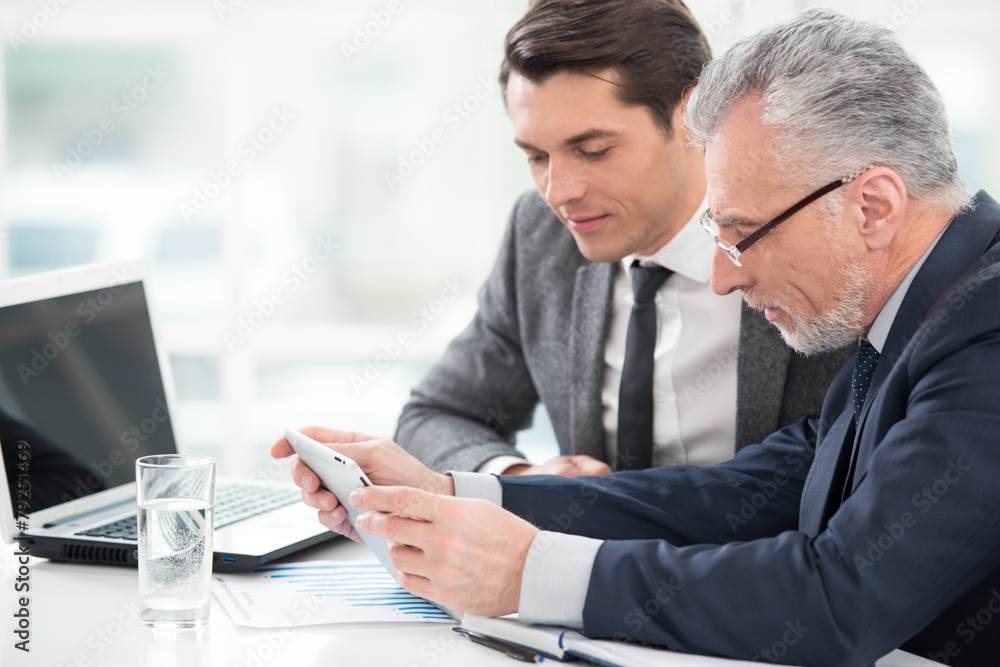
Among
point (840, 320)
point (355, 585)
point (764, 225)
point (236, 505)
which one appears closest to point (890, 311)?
point (840, 320)

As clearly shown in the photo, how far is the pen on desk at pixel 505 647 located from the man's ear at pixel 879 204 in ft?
1.86

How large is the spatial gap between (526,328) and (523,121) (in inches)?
16.3

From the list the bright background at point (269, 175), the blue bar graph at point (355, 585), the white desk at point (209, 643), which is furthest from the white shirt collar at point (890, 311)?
the bright background at point (269, 175)

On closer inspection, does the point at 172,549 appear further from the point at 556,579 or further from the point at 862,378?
the point at 862,378

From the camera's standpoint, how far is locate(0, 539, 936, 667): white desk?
2.84 ft

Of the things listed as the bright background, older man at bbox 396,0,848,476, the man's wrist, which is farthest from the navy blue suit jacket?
the bright background

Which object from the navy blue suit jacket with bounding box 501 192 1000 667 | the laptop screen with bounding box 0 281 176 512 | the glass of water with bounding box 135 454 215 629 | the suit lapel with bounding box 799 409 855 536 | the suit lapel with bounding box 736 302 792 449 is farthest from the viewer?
the suit lapel with bounding box 736 302 792 449

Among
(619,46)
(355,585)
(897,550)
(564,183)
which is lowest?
(355,585)

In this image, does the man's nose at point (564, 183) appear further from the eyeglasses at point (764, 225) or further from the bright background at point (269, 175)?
the bright background at point (269, 175)

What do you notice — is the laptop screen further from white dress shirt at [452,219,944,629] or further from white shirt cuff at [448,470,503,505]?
white dress shirt at [452,219,944,629]

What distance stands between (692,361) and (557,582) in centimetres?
72

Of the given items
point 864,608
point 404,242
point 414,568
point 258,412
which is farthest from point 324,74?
point 864,608

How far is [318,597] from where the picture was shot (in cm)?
104

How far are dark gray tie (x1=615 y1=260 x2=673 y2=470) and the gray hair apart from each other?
57cm
